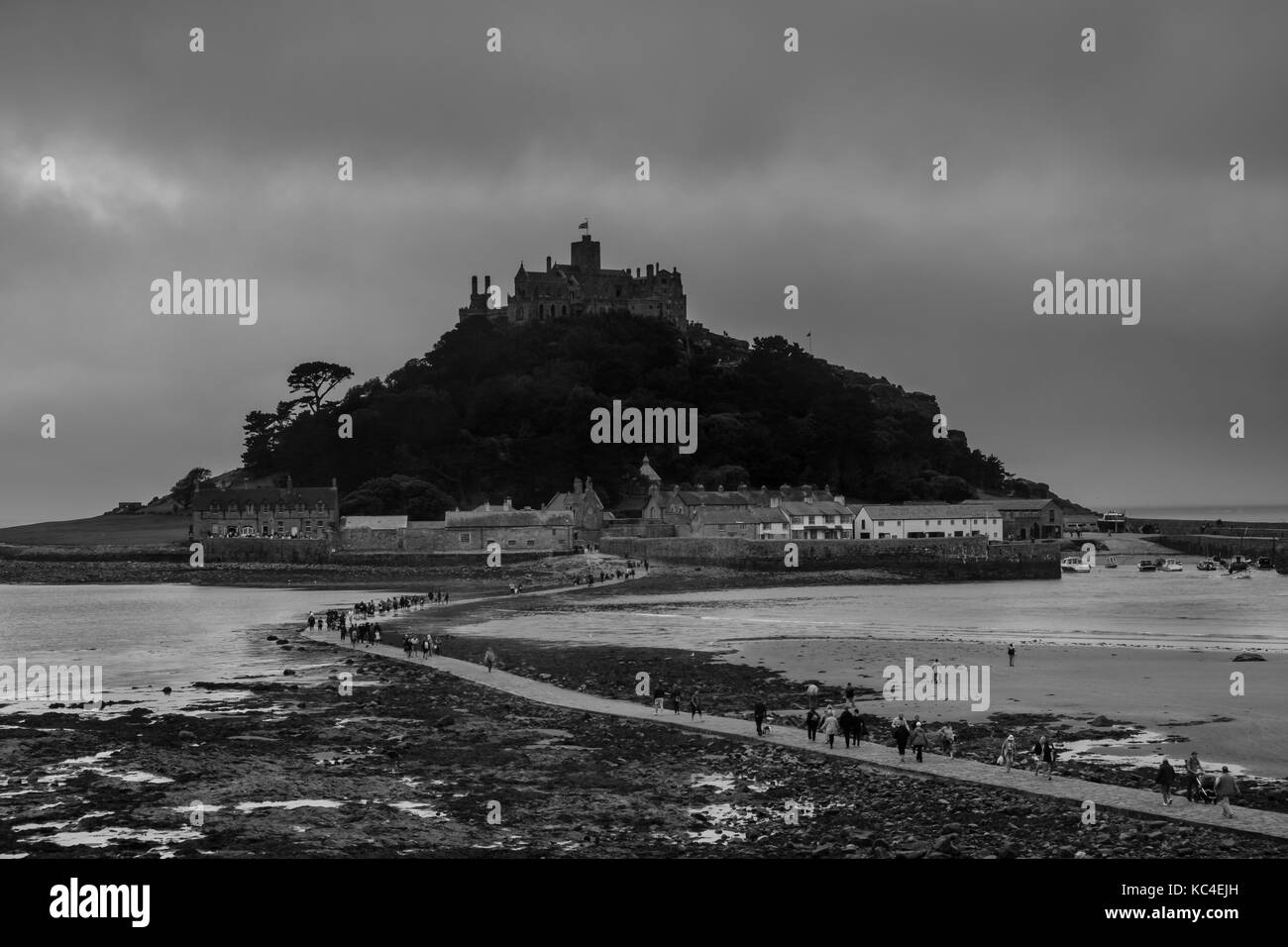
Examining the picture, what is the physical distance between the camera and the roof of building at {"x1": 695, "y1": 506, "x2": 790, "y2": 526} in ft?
253

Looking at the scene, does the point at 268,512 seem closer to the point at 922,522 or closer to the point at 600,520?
the point at 600,520

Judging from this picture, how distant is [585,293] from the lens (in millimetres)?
124750

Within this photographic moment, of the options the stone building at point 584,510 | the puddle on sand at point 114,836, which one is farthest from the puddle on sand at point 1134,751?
the stone building at point 584,510

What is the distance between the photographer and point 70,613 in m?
51.3

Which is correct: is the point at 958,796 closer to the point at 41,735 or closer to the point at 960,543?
the point at 41,735

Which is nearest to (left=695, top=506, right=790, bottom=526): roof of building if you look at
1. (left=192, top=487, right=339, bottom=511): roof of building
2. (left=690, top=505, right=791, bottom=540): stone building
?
(left=690, top=505, right=791, bottom=540): stone building

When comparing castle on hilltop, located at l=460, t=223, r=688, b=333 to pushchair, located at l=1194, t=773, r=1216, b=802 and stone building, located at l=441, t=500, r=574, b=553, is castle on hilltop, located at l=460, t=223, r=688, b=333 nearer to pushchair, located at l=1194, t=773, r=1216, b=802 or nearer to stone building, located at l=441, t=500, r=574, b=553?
stone building, located at l=441, t=500, r=574, b=553

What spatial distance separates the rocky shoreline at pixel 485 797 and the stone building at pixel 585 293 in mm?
99874

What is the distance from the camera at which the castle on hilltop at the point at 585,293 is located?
122 metres

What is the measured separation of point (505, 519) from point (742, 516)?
1478cm

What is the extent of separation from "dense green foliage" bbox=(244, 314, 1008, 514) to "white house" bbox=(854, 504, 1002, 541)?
1423cm

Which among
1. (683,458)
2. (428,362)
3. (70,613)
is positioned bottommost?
(70,613)
